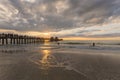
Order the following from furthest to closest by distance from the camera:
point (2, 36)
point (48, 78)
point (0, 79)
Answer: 1. point (2, 36)
2. point (48, 78)
3. point (0, 79)

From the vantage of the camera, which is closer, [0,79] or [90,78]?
[0,79]

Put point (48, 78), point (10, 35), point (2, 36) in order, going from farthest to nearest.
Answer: point (10, 35) → point (2, 36) → point (48, 78)

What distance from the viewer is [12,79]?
8.06 metres

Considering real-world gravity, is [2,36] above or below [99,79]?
above

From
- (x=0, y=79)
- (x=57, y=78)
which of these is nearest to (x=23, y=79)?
(x=0, y=79)

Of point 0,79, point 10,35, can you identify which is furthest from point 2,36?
point 0,79

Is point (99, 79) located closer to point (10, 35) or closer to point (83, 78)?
point (83, 78)

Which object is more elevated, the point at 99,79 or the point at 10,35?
the point at 10,35

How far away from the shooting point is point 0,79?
7.96 m

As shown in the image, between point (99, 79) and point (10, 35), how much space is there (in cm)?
6424

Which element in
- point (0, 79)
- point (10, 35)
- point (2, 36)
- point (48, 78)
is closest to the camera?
point (0, 79)

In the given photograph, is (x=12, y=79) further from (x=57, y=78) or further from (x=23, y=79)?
(x=57, y=78)

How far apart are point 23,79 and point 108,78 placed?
4.73m

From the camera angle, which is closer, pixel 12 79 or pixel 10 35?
pixel 12 79
